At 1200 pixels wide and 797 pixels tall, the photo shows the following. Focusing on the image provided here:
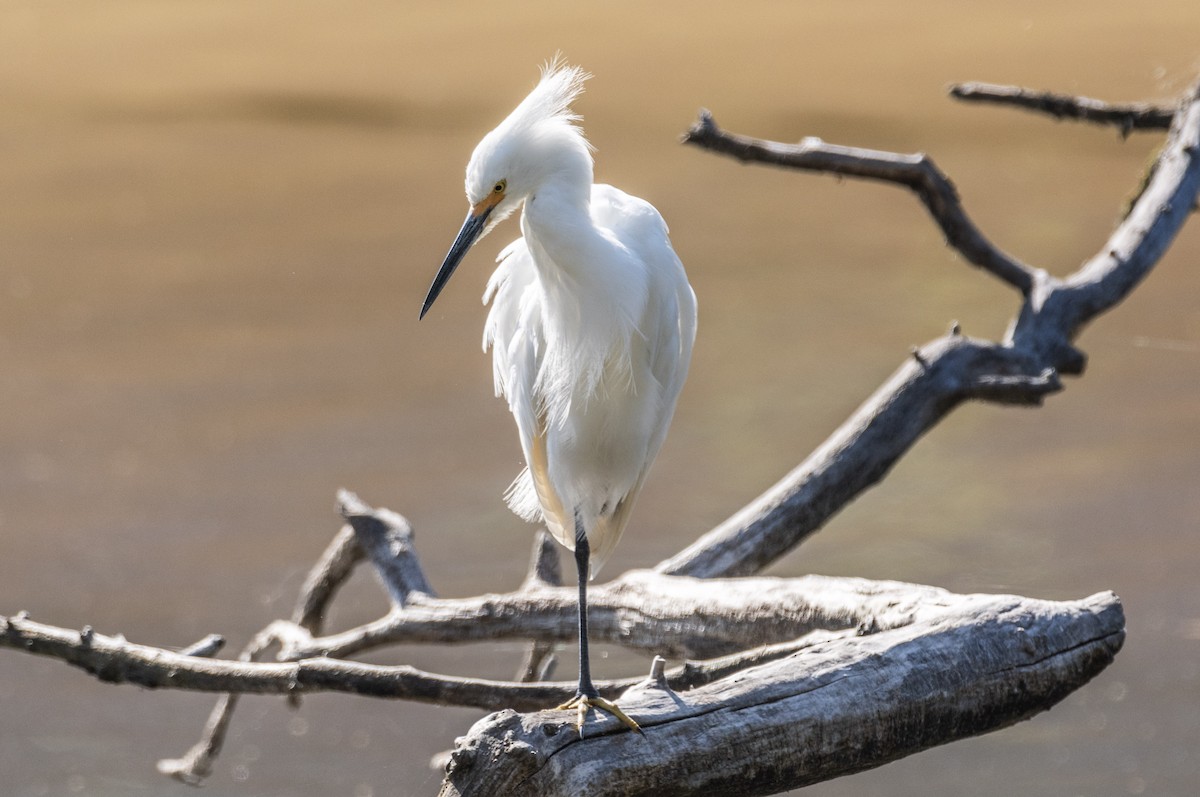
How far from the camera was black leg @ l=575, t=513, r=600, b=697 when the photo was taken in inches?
66.7

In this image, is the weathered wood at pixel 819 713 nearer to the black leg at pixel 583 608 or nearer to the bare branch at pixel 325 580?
the black leg at pixel 583 608

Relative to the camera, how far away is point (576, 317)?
5.95 ft

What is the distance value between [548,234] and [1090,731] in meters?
2.60

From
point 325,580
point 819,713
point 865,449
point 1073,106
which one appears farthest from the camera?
point 1073,106

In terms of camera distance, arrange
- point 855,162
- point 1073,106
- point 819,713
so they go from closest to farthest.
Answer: point 819,713 → point 855,162 → point 1073,106

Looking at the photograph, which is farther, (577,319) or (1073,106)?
(1073,106)

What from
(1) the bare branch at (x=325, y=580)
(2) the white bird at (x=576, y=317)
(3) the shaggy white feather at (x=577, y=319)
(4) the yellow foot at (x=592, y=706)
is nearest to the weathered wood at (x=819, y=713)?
(4) the yellow foot at (x=592, y=706)

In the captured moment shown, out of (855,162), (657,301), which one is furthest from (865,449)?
(657,301)

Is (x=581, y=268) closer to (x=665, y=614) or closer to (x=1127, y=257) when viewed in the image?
(x=665, y=614)

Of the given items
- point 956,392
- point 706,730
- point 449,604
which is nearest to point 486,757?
point 706,730

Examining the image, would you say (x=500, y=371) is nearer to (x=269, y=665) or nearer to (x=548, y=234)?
(x=548, y=234)

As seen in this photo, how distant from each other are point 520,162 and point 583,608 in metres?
0.62

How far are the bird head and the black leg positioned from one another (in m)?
0.45

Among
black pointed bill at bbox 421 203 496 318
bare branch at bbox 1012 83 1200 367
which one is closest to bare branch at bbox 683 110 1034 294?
bare branch at bbox 1012 83 1200 367
